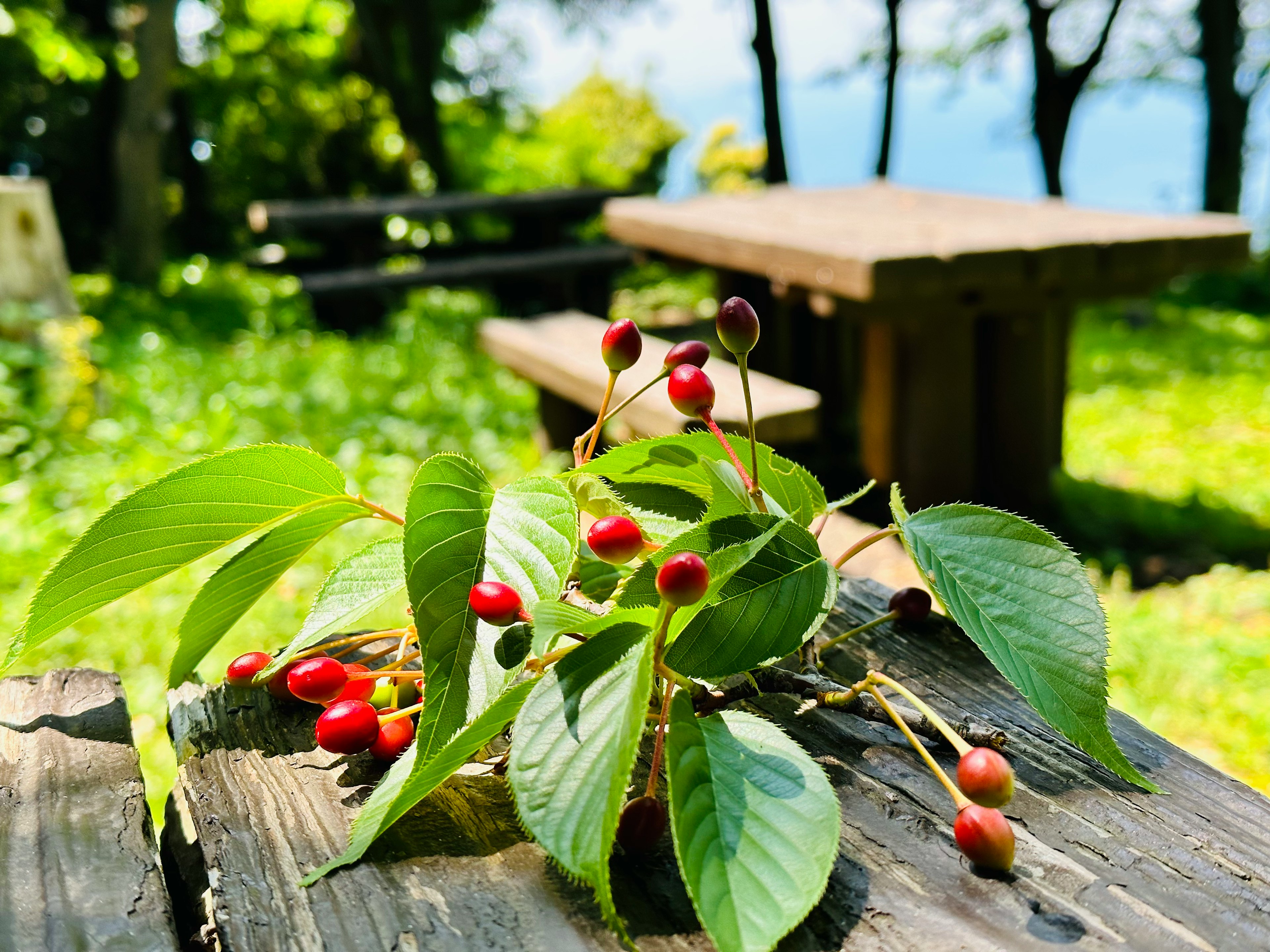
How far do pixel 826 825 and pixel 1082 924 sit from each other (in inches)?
6.3

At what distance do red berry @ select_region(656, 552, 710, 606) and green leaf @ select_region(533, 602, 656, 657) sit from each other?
56 mm

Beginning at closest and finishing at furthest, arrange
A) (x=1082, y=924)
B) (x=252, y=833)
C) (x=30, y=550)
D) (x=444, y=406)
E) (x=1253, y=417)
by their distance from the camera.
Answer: (x=1082, y=924) → (x=252, y=833) → (x=30, y=550) → (x=444, y=406) → (x=1253, y=417)

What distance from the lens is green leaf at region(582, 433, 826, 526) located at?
78 centimetres

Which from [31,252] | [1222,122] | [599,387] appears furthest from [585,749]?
[1222,122]

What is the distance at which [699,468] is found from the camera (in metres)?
0.80

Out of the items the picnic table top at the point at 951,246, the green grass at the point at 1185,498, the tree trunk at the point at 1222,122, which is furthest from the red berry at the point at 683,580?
the tree trunk at the point at 1222,122

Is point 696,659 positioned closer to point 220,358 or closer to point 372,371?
point 372,371

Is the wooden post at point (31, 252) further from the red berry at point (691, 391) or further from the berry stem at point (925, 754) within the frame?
the berry stem at point (925, 754)

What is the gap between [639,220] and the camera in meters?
4.63

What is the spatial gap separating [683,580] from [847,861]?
24 centimetres

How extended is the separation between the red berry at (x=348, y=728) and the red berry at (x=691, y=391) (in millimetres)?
323

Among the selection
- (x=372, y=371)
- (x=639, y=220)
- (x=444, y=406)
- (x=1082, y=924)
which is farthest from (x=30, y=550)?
(x=1082, y=924)

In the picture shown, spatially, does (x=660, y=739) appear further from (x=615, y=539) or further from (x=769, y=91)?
(x=769, y=91)

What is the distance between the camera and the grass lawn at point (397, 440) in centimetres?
257
